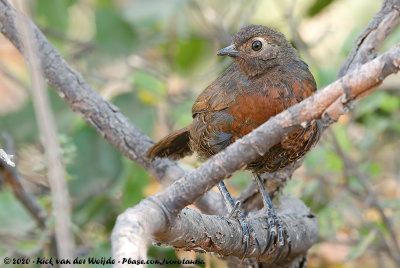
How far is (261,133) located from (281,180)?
1.72m

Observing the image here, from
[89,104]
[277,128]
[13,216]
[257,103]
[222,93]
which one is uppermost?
[13,216]

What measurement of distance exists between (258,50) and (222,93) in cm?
30

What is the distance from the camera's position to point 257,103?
295 cm

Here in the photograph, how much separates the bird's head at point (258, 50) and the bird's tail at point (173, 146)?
0.58 metres

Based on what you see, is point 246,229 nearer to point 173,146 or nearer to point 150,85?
point 173,146

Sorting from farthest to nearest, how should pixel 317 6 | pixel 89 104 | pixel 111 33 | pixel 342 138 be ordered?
pixel 317 6
pixel 111 33
pixel 342 138
pixel 89 104

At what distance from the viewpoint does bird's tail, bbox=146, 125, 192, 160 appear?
344 cm

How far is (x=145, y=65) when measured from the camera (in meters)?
6.06

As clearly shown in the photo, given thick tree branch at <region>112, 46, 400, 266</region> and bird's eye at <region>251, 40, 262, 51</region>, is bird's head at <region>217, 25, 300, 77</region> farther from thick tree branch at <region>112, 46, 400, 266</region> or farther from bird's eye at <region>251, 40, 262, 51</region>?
thick tree branch at <region>112, 46, 400, 266</region>

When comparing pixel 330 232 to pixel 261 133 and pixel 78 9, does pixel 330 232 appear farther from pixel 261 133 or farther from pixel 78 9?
pixel 78 9

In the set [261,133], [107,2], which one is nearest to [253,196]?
[261,133]

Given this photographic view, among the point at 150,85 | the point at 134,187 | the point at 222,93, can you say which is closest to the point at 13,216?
the point at 134,187

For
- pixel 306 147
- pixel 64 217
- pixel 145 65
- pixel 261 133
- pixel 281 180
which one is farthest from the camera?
pixel 145 65

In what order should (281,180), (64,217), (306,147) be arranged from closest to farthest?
1. (64,217)
2. (306,147)
3. (281,180)
